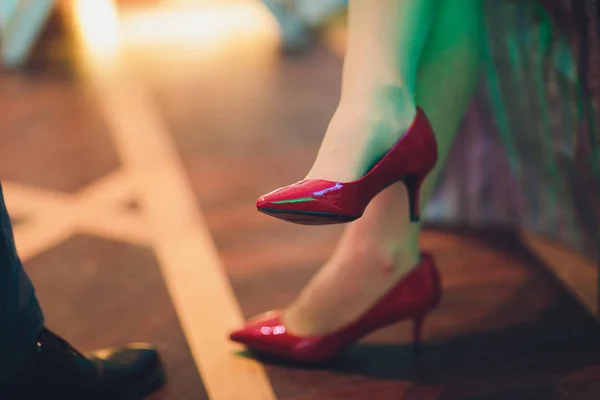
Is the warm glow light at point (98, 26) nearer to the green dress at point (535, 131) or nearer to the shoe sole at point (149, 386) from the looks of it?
the green dress at point (535, 131)

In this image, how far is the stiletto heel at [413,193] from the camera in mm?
710

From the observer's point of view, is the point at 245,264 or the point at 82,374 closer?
the point at 82,374

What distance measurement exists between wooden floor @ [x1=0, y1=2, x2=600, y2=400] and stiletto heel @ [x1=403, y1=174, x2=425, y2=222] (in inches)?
8.6

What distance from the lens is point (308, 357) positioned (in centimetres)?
81

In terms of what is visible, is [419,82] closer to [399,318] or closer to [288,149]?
[399,318]

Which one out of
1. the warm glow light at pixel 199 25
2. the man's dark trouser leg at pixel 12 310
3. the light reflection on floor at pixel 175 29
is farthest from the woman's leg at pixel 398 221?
the warm glow light at pixel 199 25

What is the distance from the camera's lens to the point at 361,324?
79 centimetres

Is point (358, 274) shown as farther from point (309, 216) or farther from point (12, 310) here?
point (12, 310)

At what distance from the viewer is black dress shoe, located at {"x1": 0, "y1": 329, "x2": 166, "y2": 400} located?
628mm

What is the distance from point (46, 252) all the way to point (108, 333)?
30cm

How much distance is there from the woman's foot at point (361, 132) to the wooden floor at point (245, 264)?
0.97 ft

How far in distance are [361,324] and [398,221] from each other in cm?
14

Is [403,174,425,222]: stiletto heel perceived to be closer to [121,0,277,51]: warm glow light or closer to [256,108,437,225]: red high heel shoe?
[256,108,437,225]: red high heel shoe

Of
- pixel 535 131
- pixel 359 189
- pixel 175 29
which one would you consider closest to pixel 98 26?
pixel 175 29
